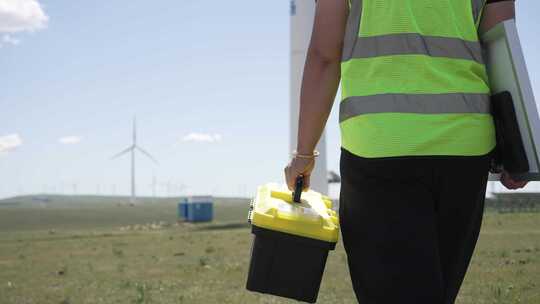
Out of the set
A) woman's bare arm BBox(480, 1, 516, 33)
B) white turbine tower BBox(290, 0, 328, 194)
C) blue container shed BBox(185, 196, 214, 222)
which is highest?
woman's bare arm BBox(480, 1, 516, 33)

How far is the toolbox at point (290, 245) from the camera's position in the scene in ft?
9.61

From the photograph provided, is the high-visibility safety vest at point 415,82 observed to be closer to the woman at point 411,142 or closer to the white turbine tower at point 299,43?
the woman at point 411,142

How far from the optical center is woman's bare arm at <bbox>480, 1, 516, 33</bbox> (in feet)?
9.20

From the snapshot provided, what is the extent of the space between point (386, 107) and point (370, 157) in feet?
0.68

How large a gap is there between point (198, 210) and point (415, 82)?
61.5 metres

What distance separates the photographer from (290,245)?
2.96m

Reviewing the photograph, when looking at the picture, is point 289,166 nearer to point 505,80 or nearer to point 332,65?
point 332,65

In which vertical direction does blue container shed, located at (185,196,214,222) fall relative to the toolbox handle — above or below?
below

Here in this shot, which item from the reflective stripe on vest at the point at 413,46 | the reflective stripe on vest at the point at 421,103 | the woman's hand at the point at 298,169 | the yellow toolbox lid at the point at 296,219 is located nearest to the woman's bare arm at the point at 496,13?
the reflective stripe on vest at the point at 413,46

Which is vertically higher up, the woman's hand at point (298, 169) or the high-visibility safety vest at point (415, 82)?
the high-visibility safety vest at point (415, 82)

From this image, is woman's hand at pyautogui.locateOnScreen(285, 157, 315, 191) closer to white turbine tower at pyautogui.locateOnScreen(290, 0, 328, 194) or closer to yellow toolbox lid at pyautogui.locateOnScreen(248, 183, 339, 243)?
yellow toolbox lid at pyautogui.locateOnScreen(248, 183, 339, 243)

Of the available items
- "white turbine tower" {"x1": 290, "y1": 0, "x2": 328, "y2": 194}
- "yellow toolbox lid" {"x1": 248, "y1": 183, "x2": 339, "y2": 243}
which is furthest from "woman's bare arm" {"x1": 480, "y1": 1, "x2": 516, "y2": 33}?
"white turbine tower" {"x1": 290, "y1": 0, "x2": 328, "y2": 194}

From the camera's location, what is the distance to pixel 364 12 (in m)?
2.64

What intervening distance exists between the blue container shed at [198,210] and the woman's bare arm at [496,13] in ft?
199
